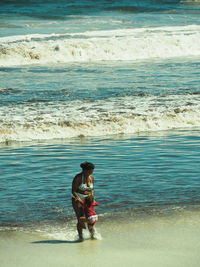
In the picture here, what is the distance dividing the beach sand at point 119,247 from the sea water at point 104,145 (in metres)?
0.02

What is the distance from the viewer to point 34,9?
54094mm

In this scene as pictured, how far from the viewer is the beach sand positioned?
556cm

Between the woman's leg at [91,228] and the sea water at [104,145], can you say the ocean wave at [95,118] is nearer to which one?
the sea water at [104,145]

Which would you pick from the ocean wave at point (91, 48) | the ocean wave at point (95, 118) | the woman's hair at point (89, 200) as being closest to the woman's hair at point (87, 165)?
the woman's hair at point (89, 200)

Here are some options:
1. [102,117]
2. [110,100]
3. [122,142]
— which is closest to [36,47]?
[110,100]

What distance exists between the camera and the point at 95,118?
44.7ft

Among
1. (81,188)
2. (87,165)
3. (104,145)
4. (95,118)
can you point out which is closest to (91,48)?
(95,118)

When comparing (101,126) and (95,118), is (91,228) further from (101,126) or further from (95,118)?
(95,118)

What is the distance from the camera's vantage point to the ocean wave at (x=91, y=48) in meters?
28.9

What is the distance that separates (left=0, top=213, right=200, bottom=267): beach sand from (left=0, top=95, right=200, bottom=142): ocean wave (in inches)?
235

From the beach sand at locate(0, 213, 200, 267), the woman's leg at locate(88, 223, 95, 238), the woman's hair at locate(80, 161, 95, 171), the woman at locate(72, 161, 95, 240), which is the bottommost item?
the beach sand at locate(0, 213, 200, 267)

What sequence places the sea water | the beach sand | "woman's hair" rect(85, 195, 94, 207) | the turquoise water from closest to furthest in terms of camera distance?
the beach sand
"woman's hair" rect(85, 195, 94, 207)
the sea water
the turquoise water

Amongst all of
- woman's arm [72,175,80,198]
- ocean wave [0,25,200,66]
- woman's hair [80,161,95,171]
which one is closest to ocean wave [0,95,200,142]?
woman's arm [72,175,80,198]

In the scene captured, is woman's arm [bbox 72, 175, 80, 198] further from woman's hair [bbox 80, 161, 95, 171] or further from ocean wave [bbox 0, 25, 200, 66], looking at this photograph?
ocean wave [bbox 0, 25, 200, 66]
